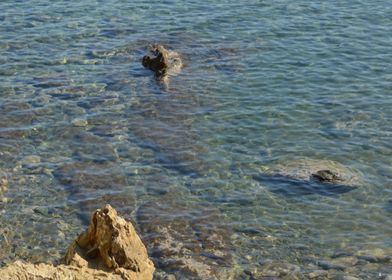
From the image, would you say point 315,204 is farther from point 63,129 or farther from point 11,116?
point 11,116

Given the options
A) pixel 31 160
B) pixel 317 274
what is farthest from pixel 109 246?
pixel 31 160

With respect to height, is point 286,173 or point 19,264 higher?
point 19,264

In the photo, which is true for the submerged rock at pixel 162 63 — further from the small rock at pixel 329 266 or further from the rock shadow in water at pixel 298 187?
the small rock at pixel 329 266

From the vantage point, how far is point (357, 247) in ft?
61.9

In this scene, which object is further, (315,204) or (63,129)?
(63,129)

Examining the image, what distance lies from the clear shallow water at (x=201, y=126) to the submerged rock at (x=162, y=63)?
349 mm

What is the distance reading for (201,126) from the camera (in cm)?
2458

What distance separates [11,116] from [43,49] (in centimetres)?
608

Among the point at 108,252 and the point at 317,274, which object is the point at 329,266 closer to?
the point at 317,274

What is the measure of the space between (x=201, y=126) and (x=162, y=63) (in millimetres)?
4781

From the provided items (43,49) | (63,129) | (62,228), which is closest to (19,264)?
(62,228)

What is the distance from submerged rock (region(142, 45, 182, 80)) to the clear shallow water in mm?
349

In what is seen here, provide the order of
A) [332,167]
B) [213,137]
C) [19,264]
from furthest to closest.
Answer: [213,137], [332,167], [19,264]

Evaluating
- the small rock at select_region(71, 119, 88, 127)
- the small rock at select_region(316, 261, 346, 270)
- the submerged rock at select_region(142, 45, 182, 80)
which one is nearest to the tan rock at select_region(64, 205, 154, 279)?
the small rock at select_region(316, 261, 346, 270)
